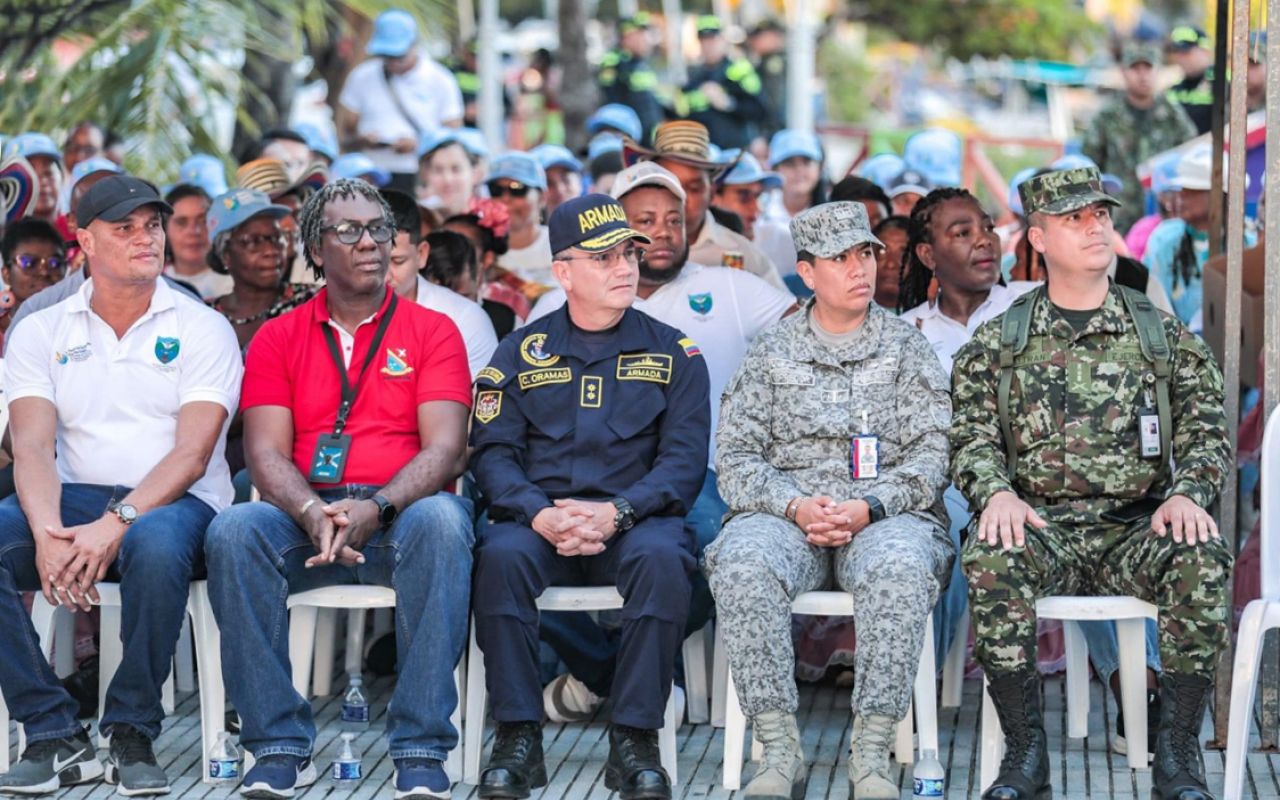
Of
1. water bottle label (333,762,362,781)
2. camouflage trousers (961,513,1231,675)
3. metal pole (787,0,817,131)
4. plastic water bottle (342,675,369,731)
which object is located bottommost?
water bottle label (333,762,362,781)

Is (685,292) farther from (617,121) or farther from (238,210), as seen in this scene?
(617,121)

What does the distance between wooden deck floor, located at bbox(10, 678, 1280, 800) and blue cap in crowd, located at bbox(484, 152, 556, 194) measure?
285 cm

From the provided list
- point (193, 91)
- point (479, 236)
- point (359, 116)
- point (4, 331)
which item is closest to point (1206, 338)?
point (479, 236)

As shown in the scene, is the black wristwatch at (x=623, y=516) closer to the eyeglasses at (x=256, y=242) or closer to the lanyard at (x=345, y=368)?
the lanyard at (x=345, y=368)

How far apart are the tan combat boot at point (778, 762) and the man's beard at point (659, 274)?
6.33 feet

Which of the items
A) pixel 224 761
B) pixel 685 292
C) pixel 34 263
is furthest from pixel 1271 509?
pixel 34 263

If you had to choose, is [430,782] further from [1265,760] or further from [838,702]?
[1265,760]

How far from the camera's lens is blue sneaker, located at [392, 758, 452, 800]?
4.93 m

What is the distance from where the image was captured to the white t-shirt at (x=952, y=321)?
6.09 m

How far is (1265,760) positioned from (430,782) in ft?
7.81

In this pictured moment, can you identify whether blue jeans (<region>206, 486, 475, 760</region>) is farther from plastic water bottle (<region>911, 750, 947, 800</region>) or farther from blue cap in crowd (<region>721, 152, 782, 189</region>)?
blue cap in crowd (<region>721, 152, 782, 189</region>)

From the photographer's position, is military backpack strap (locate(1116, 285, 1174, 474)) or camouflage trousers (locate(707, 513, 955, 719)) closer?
camouflage trousers (locate(707, 513, 955, 719))

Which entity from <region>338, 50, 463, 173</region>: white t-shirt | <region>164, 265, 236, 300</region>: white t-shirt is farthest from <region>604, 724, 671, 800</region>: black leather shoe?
<region>338, 50, 463, 173</region>: white t-shirt

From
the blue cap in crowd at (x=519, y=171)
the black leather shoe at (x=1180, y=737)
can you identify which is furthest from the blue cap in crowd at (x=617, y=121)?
the black leather shoe at (x=1180, y=737)
